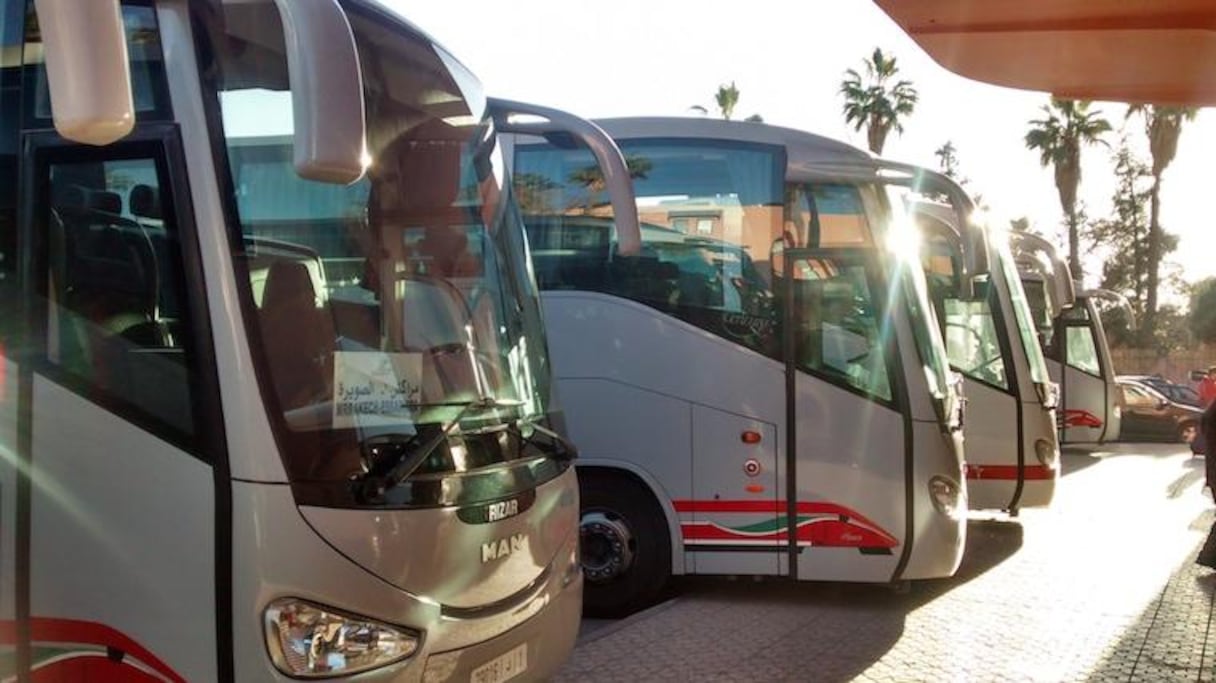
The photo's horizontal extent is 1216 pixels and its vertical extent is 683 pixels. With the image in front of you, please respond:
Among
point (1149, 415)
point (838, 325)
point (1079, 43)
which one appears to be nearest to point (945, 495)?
point (838, 325)

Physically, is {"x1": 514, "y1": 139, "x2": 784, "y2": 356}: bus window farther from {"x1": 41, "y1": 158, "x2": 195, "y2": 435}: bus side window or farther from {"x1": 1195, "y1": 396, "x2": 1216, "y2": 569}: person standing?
{"x1": 41, "y1": 158, "x2": 195, "y2": 435}: bus side window

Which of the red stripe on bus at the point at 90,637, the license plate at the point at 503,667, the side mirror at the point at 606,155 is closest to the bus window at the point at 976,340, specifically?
the side mirror at the point at 606,155

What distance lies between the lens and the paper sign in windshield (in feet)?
11.8

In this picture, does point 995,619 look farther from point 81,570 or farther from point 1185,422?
point 1185,422

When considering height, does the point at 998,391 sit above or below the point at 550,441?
below

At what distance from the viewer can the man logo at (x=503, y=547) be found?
3930 millimetres

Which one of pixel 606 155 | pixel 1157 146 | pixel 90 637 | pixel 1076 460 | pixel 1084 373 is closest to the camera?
pixel 90 637

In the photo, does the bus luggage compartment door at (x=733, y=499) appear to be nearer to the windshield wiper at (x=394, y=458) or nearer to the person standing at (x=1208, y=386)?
the windshield wiper at (x=394, y=458)

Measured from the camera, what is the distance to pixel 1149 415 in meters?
25.3

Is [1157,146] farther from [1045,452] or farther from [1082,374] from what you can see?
[1045,452]

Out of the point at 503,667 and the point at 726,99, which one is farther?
the point at 726,99

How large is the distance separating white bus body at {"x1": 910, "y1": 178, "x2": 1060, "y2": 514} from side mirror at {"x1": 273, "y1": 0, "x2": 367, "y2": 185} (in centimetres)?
812

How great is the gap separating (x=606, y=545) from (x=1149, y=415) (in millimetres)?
21118

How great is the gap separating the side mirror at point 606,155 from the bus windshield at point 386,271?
0.27m
